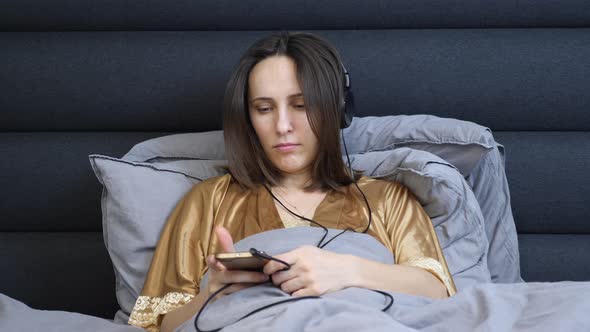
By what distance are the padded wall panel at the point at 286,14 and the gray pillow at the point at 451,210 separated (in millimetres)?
415

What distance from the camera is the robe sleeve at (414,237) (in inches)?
54.5

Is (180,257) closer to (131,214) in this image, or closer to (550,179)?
(131,214)

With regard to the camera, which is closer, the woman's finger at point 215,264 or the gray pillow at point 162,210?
the woman's finger at point 215,264

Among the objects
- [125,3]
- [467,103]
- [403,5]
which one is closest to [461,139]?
[467,103]

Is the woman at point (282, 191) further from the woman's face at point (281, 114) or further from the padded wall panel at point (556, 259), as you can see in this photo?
the padded wall panel at point (556, 259)

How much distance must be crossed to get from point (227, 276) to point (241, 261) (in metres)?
0.07

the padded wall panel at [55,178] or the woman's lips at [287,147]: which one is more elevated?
the woman's lips at [287,147]

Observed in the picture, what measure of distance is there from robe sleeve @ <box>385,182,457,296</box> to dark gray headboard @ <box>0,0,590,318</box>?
366 millimetres

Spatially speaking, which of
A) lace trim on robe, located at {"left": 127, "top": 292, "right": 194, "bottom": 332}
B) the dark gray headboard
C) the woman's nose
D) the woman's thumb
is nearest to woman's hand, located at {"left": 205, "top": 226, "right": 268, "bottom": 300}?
the woman's thumb

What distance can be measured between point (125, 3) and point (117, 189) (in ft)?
1.68

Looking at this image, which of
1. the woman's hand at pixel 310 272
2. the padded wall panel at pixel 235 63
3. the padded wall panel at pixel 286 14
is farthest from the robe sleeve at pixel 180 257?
the padded wall panel at pixel 286 14

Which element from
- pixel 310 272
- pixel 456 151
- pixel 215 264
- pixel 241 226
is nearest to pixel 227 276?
pixel 215 264

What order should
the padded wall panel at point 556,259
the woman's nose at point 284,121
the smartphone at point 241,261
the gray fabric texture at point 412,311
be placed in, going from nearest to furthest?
the gray fabric texture at point 412,311, the smartphone at point 241,261, the woman's nose at point 284,121, the padded wall panel at point 556,259

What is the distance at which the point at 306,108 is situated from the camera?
1452 mm
